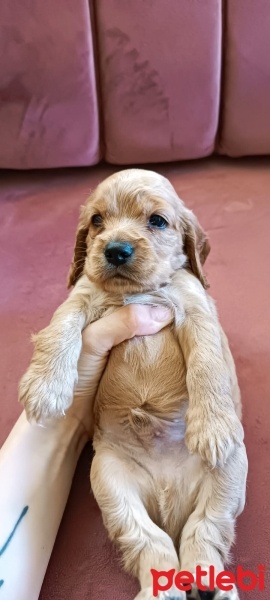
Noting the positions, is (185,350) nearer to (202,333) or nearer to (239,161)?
(202,333)

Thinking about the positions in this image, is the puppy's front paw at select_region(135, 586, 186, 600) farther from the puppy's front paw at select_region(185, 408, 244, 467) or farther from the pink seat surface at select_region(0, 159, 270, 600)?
the puppy's front paw at select_region(185, 408, 244, 467)

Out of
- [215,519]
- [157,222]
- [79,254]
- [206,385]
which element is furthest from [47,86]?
[215,519]

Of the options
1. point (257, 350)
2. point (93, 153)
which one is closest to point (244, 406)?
point (257, 350)

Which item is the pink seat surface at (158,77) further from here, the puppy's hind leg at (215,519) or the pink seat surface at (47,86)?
the puppy's hind leg at (215,519)

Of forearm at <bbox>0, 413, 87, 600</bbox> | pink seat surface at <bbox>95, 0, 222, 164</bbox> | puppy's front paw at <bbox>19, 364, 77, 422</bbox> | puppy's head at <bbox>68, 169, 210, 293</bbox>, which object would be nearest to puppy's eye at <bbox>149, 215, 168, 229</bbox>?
puppy's head at <bbox>68, 169, 210, 293</bbox>

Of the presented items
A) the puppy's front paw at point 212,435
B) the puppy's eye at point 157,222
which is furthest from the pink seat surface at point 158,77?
the puppy's front paw at point 212,435
